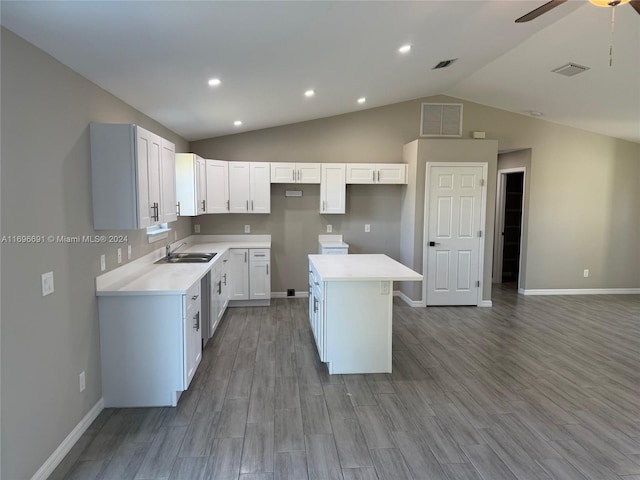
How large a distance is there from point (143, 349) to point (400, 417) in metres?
2.03

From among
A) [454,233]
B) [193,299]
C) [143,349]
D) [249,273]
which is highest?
[454,233]

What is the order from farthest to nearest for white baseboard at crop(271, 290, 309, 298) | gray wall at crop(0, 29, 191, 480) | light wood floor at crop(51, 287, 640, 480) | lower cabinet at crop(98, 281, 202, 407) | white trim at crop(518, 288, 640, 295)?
1. white trim at crop(518, 288, 640, 295)
2. white baseboard at crop(271, 290, 309, 298)
3. lower cabinet at crop(98, 281, 202, 407)
4. light wood floor at crop(51, 287, 640, 480)
5. gray wall at crop(0, 29, 191, 480)

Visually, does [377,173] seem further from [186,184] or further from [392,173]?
[186,184]

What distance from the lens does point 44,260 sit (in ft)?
7.14

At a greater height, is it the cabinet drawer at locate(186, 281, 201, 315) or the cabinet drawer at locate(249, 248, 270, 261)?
the cabinet drawer at locate(249, 248, 270, 261)

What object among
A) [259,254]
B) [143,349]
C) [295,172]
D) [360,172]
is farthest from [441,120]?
[143,349]

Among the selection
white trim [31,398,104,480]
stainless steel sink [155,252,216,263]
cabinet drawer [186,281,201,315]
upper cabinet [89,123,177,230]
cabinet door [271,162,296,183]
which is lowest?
white trim [31,398,104,480]

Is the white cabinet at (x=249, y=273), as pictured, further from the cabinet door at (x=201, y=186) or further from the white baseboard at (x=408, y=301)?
the white baseboard at (x=408, y=301)

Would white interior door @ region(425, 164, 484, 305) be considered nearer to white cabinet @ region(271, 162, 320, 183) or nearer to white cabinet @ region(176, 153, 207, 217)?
white cabinet @ region(271, 162, 320, 183)

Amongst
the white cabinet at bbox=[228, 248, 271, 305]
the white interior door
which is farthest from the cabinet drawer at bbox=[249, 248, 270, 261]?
the white interior door

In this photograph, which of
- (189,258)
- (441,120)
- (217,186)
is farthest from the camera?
(441,120)

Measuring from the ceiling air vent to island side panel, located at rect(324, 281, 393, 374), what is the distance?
365cm

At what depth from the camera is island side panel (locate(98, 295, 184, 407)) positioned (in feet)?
9.40

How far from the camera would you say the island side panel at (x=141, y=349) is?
287cm
